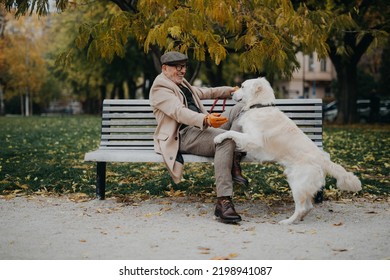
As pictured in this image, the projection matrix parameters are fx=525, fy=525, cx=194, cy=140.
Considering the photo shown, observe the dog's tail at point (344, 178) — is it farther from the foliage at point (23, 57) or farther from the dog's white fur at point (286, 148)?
the foliage at point (23, 57)

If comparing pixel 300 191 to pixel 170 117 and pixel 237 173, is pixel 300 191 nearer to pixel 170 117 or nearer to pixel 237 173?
pixel 237 173

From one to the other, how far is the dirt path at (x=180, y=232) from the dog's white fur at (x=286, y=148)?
389 mm

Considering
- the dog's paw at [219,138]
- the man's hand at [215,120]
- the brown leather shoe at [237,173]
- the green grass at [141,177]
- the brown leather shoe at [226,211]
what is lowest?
the green grass at [141,177]

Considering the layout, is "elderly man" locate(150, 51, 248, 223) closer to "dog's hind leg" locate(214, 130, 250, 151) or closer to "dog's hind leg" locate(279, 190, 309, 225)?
"dog's hind leg" locate(214, 130, 250, 151)

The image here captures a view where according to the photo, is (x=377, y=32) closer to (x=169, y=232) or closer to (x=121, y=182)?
(x=121, y=182)

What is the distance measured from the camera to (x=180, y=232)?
5008mm

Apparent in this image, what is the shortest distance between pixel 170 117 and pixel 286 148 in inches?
53.1

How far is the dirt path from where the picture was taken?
14.1ft

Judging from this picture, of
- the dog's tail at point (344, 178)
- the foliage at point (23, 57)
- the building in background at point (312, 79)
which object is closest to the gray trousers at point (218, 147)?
the dog's tail at point (344, 178)

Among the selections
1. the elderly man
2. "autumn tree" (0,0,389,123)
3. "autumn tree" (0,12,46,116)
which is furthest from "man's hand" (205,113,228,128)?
"autumn tree" (0,12,46,116)

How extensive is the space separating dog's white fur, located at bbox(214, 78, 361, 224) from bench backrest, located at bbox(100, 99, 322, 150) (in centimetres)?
111

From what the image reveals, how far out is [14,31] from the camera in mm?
40344

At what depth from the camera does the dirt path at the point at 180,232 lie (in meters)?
4.30

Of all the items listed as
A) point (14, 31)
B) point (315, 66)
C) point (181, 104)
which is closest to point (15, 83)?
point (14, 31)
